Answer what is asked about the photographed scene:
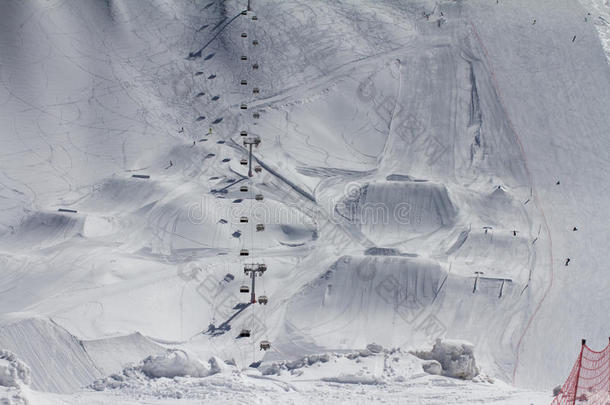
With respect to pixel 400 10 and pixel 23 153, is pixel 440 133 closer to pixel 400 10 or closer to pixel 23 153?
pixel 400 10

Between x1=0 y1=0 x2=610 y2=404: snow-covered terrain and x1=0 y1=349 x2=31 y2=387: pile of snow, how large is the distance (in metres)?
0.11

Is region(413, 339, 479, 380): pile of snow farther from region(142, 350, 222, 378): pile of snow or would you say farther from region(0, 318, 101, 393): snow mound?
region(0, 318, 101, 393): snow mound

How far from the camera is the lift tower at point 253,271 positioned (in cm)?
2428

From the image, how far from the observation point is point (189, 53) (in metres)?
35.2

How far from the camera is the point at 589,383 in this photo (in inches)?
779

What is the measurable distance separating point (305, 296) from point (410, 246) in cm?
469

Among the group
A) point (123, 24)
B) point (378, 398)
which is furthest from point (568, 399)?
point (123, 24)

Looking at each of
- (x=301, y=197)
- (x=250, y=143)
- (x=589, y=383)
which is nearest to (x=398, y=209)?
(x=301, y=197)

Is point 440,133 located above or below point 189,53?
below

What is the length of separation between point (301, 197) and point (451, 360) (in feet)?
34.2

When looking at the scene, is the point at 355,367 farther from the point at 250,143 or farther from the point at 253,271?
the point at 250,143

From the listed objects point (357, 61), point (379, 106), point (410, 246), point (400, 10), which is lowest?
point (410, 246)

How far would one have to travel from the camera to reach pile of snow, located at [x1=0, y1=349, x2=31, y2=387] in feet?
50.5

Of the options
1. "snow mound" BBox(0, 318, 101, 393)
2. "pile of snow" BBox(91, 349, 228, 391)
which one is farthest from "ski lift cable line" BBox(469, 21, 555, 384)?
"snow mound" BBox(0, 318, 101, 393)
